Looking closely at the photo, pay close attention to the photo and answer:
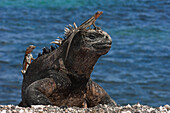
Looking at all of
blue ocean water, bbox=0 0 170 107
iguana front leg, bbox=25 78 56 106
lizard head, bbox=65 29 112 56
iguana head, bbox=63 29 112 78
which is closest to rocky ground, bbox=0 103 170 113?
iguana front leg, bbox=25 78 56 106

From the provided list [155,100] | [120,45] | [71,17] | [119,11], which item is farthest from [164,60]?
[119,11]

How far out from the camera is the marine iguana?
22.3 ft

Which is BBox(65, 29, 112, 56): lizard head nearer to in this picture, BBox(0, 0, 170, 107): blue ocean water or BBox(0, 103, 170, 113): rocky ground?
BBox(0, 103, 170, 113): rocky ground

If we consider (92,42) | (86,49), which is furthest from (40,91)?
(92,42)

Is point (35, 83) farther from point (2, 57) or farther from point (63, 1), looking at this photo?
point (63, 1)

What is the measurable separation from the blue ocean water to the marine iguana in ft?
17.4

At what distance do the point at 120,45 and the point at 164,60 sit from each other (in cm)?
301

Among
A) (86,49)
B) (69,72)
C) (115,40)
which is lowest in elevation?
(69,72)

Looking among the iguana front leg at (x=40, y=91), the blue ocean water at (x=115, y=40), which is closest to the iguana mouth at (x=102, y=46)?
the iguana front leg at (x=40, y=91)

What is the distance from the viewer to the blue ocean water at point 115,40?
1362 centimetres

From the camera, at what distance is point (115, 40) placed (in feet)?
66.1

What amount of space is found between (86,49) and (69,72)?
1.87 feet

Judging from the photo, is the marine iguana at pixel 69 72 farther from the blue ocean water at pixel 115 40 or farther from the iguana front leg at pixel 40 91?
the blue ocean water at pixel 115 40

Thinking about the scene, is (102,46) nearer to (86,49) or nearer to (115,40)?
(86,49)
